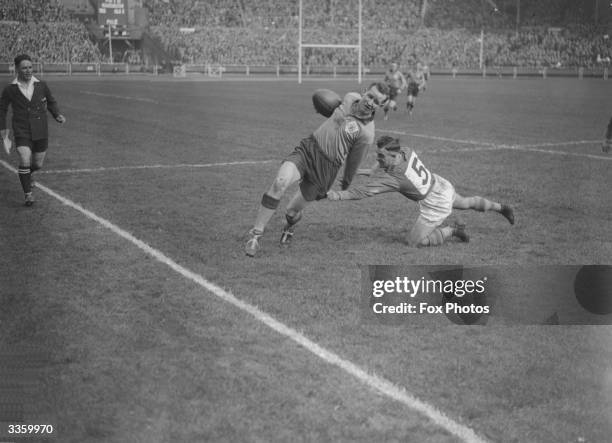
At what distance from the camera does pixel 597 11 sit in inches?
2549

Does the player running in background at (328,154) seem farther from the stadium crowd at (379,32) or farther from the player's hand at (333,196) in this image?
the stadium crowd at (379,32)

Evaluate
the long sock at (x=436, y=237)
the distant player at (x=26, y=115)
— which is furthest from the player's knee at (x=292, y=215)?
the distant player at (x=26, y=115)

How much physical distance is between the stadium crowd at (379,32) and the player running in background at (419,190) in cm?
5357

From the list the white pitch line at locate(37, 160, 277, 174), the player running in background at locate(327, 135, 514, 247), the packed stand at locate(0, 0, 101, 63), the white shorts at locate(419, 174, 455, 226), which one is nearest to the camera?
the player running in background at locate(327, 135, 514, 247)

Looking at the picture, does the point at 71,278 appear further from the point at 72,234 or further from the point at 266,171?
the point at 266,171

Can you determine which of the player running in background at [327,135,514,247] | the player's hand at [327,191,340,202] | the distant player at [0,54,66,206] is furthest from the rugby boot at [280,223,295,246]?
the distant player at [0,54,66,206]

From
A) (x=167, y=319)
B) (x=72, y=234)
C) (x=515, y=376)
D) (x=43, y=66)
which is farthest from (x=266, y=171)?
(x=43, y=66)

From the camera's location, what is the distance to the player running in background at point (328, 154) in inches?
297

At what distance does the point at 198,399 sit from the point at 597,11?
224 feet

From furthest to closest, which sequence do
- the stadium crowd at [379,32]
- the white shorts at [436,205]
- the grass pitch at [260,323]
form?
the stadium crowd at [379,32] < the white shorts at [436,205] < the grass pitch at [260,323]

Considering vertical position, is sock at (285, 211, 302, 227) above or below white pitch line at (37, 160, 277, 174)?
above

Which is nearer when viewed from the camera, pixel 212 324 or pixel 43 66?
pixel 212 324

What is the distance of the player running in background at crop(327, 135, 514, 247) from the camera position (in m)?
7.65

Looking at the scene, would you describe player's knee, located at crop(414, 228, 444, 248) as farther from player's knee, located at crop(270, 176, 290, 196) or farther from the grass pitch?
player's knee, located at crop(270, 176, 290, 196)
